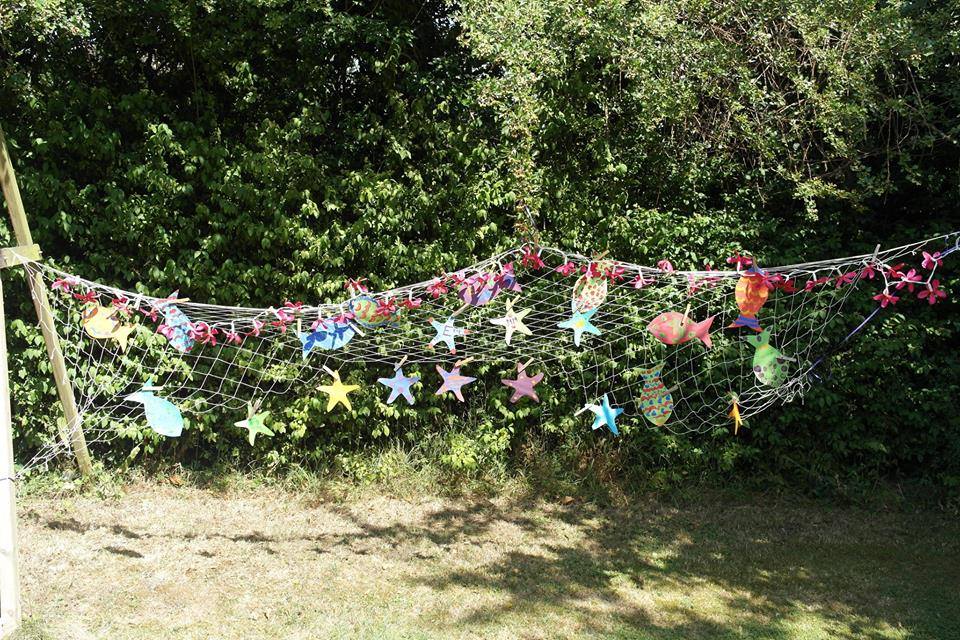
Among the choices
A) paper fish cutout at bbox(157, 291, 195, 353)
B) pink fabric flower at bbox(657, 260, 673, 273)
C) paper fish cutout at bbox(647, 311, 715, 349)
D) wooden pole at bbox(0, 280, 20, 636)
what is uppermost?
pink fabric flower at bbox(657, 260, 673, 273)

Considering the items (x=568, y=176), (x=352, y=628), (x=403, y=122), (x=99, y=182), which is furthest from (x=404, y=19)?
(x=352, y=628)

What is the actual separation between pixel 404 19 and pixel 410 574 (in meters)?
3.61

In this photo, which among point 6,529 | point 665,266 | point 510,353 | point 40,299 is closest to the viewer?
point 6,529

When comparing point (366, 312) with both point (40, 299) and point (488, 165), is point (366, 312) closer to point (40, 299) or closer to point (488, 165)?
point (488, 165)

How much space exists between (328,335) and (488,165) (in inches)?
70.5

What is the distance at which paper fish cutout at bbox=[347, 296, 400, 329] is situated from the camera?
4.23 metres

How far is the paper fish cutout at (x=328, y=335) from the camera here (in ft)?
13.9

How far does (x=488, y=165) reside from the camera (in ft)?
17.5

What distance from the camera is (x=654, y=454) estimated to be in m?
5.51

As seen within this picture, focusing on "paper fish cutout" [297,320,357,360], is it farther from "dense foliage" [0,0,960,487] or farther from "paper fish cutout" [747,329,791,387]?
"paper fish cutout" [747,329,791,387]

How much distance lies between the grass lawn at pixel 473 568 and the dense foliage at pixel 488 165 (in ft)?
1.40

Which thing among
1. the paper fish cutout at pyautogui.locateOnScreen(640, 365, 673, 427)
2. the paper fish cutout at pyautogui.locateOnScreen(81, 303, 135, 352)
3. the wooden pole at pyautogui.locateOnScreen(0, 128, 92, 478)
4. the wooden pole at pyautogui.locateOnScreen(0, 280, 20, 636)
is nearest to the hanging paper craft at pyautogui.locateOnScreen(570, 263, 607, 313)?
the paper fish cutout at pyautogui.locateOnScreen(640, 365, 673, 427)

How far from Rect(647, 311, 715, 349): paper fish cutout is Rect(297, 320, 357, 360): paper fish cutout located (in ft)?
5.25

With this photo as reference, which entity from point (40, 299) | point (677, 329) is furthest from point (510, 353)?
point (40, 299)
